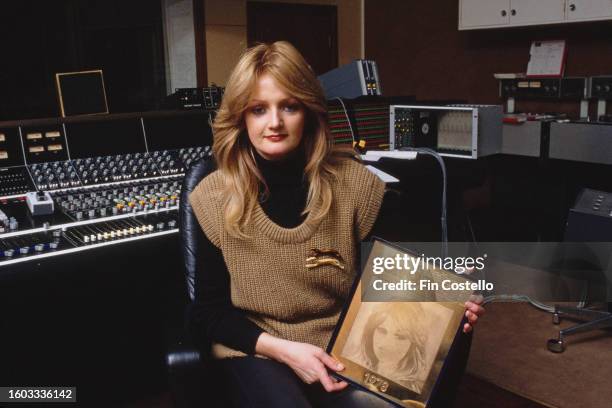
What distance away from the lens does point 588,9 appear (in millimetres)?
3953

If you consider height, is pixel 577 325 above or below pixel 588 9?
below

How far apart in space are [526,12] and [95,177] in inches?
→ 131

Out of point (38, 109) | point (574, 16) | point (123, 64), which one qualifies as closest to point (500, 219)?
point (574, 16)

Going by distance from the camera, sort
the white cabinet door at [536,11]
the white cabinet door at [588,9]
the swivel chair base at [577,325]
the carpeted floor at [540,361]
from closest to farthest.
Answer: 1. the carpeted floor at [540,361]
2. the swivel chair base at [577,325]
3. the white cabinet door at [588,9]
4. the white cabinet door at [536,11]

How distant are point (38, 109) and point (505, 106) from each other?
344 cm

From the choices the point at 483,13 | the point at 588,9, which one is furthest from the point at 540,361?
the point at 483,13

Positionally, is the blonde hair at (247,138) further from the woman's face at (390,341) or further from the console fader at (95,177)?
the console fader at (95,177)

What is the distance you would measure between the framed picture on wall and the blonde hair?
0.84 ft

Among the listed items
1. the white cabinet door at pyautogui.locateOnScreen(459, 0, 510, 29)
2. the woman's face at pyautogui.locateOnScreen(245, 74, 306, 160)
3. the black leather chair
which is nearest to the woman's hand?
the black leather chair

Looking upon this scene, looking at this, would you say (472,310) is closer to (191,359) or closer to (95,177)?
(191,359)

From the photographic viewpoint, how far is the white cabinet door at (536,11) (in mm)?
4117

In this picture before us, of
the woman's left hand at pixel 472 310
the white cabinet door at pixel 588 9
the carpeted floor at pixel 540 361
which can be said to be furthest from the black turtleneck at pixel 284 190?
the white cabinet door at pixel 588 9

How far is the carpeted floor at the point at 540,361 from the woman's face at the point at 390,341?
4.59 ft

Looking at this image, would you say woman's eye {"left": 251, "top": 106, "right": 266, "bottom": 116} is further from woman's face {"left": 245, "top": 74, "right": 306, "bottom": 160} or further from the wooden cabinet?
the wooden cabinet
